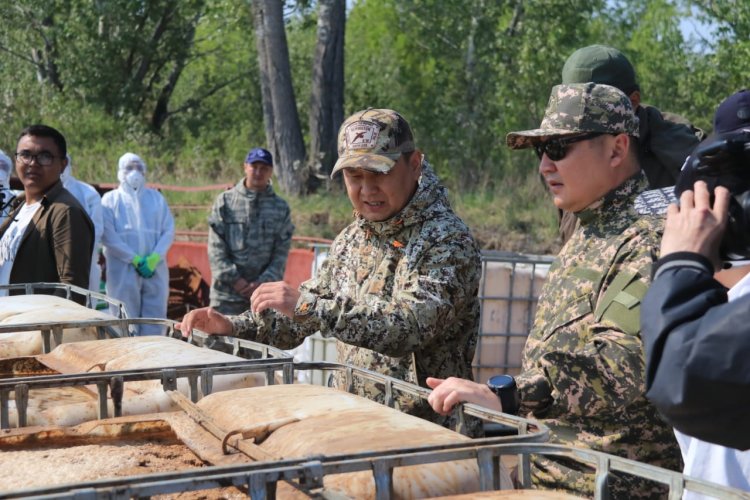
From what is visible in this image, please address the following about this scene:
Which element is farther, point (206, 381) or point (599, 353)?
point (206, 381)

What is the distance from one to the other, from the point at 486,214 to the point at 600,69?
11.1 m

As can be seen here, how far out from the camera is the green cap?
4.25 meters

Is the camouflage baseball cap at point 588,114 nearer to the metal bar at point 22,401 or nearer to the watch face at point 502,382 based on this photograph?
the watch face at point 502,382

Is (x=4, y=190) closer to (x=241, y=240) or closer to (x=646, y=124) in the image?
(x=241, y=240)

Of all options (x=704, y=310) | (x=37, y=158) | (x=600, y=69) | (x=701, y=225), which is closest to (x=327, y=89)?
(x=37, y=158)

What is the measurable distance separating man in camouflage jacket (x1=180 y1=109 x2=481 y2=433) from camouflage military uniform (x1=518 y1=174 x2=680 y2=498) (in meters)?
0.43

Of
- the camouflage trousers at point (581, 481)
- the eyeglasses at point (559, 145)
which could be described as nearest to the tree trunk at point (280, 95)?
the eyeglasses at point (559, 145)

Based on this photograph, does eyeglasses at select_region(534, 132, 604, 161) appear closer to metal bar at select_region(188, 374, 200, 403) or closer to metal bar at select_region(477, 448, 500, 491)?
metal bar at select_region(477, 448, 500, 491)

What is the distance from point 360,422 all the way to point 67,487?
2.35ft

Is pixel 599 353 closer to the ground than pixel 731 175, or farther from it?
closer to the ground

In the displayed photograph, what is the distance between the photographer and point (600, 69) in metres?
4.25

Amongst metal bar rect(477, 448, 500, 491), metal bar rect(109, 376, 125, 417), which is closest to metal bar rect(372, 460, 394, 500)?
metal bar rect(477, 448, 500, 491)

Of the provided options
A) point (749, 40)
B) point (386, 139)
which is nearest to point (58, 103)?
point (749, 40)

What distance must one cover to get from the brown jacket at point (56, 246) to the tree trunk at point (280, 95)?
35.4 feet
